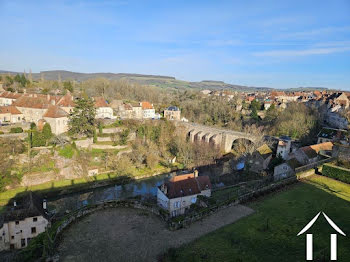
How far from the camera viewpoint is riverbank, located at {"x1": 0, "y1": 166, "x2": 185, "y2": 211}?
23438 millimetres

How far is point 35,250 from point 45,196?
15.3 metres

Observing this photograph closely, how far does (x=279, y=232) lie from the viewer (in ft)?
33.8

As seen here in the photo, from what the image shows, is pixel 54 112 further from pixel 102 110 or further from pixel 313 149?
pixel 313 149

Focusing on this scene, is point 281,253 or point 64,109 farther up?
point 64,109

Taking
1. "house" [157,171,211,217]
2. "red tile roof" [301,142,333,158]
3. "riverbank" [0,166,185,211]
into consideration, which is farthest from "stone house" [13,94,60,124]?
"red tile roof" [301,142,333,158]

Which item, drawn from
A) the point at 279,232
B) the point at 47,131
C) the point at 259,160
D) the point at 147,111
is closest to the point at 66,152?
the point at 47,131

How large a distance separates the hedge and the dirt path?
7853mm

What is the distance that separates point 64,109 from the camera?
122ft

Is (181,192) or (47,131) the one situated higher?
(47,131)

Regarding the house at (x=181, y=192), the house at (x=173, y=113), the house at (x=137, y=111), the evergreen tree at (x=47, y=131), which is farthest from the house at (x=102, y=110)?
the house at (x=181, y=192)

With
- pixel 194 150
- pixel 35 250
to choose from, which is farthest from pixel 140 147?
pixel 35 250

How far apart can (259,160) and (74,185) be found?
21.3 m

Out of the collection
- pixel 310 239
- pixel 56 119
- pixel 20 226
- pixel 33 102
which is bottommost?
pixel 20 226

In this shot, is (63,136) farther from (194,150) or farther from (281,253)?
(281,253)
